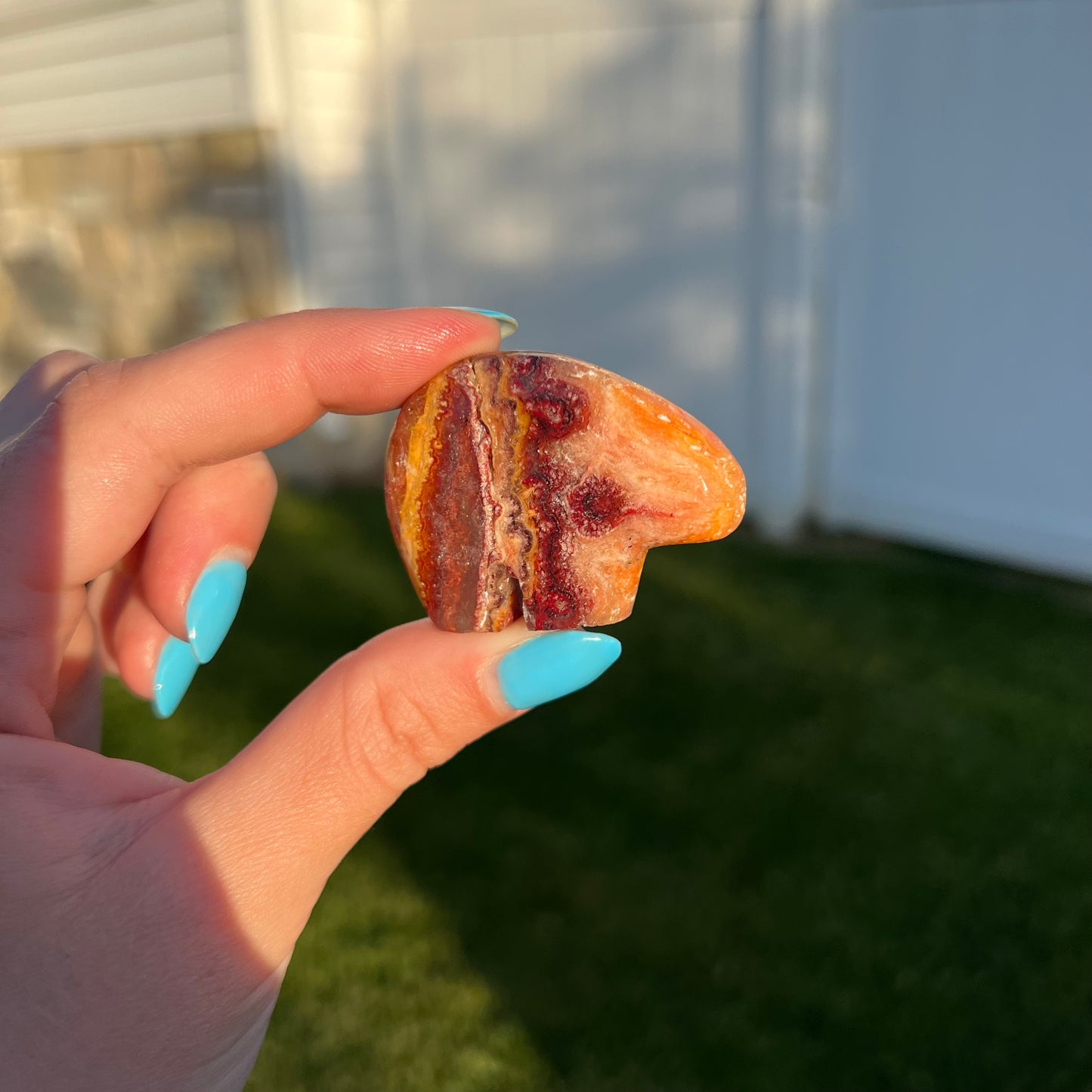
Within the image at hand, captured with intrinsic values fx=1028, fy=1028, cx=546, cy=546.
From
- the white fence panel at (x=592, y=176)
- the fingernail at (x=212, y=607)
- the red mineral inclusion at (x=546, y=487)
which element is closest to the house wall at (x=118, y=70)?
the white fence panel at (x=592, y=176)

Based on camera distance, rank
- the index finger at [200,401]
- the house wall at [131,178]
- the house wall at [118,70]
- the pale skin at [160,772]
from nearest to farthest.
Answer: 1. the pale skin at [160,772]
2. the index finger at [200,401]
3. the house wall at [118,70]
4. the house wall at [131,178]

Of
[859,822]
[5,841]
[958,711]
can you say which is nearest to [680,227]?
[958,711]

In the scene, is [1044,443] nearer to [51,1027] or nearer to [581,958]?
[581,958]

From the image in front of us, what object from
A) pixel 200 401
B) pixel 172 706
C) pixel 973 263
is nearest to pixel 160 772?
pixel 172 706

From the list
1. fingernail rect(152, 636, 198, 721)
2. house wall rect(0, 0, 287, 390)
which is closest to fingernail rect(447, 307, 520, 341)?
fingernail rect(152, 636, 198, 721)

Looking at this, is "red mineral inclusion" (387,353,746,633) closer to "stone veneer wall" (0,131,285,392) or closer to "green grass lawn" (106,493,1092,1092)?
"green grass lawn" (106,493,1092,1092)

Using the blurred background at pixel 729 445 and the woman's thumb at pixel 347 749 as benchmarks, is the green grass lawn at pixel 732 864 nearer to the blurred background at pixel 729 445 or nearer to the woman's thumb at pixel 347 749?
the blurred background at pixel 729 445
